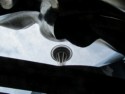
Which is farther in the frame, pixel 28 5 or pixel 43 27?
pixel 43 27

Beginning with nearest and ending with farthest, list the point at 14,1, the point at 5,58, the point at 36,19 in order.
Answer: the point at 5,58 < the point at 14,1 < the point at 36,19

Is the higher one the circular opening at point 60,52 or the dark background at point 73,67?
the dark background at point 73,67

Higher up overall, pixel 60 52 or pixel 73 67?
pixel 73 67

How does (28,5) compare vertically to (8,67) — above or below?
above

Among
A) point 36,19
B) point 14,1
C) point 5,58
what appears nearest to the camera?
point 5,58

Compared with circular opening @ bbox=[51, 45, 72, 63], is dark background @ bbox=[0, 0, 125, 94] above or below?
above

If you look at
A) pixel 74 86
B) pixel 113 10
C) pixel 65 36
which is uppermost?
pixel 113 10

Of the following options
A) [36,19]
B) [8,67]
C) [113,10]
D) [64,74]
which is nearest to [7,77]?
[8,67]

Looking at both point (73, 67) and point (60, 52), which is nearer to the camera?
point (73, 67)

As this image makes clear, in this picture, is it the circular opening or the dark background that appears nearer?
the dark background

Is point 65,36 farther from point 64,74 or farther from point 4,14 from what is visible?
point 4,14

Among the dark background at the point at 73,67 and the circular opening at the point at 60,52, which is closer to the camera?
the dark background at the point at 73,67
